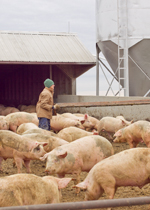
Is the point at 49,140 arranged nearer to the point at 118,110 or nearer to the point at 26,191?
the point at 26,191

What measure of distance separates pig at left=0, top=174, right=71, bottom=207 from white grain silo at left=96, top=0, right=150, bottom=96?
1027 centimetres

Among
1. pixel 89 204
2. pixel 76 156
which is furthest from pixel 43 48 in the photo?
pixel 89 204

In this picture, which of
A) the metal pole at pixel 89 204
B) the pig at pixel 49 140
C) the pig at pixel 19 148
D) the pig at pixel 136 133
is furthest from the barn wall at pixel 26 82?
the metal pole at pixel 89 204

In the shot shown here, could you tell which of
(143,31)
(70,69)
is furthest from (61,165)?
(70,69)

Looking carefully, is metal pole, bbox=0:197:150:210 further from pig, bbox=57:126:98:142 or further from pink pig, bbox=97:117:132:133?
pink pig, bbox=97:117:132:133

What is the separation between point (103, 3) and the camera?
1448cm

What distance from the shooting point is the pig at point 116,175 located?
442 cm

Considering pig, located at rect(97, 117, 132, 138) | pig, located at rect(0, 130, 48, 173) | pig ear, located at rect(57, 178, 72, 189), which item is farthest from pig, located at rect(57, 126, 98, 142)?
pig ear, located at rect(57, 178, 72, 189)

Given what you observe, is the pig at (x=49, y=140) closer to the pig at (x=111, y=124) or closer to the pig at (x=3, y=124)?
the pig at (x=3, y=124)

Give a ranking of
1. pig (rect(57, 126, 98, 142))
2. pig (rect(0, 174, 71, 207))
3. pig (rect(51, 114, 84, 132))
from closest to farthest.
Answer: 1. pig (rect(0, 174, 71, 207))
2. pig (rect(57, 126, 98, 142))
3. pig (rect(51, 114, 84, 132))

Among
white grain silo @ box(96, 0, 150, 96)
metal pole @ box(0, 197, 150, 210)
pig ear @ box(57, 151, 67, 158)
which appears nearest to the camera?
metal pole @ box(0, 197, 150, 210)

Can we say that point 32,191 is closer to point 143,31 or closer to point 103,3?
point 143,31

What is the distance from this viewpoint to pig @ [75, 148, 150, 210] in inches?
174

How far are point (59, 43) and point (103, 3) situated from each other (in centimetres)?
391
